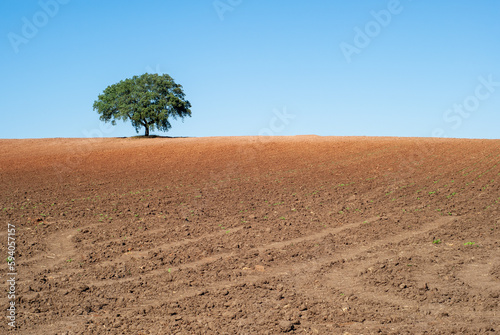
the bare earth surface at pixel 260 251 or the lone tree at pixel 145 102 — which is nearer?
the bare earth surface at pixel 260 251

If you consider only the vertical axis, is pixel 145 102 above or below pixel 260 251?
above

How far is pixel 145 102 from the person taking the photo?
169 ft

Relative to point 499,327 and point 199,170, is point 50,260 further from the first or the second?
point 199,170

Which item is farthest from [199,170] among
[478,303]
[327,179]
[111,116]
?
[111,116]

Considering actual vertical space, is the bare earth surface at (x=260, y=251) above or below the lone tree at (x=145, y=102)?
below

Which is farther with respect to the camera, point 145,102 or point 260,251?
point 145,102

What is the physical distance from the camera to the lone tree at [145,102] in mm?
51719

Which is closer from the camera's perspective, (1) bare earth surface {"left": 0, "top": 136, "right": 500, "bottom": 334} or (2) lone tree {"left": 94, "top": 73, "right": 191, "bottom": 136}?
(1) bare earth surface {"left": 0, "top": 136, "right": 500, "bottom": 334}

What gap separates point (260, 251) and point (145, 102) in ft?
143

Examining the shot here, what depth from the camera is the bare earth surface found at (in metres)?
7.16

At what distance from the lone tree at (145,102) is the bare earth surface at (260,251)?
28515mm

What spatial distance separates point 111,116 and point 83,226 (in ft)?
141

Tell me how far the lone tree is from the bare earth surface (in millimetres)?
28515

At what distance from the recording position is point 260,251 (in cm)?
1073
